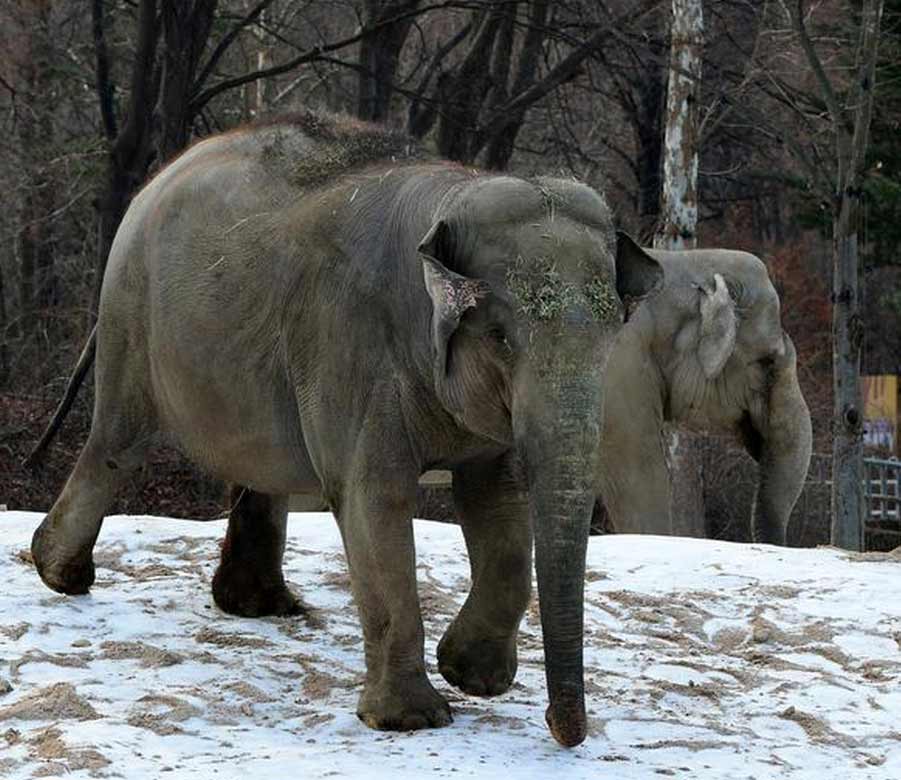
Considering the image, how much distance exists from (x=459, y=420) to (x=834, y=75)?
22837mm

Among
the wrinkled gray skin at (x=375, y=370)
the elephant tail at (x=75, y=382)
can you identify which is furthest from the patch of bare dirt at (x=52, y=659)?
the elephant tail at (x=75, y=382)

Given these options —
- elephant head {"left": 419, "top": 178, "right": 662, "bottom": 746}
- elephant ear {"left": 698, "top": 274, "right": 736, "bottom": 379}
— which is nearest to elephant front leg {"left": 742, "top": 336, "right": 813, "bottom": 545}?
elephant ear {"left": 698, "top": 274, "right": 736, "bottom": 379}

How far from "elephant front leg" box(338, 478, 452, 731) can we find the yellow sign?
65.6 ft

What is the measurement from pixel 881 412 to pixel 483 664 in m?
20.8

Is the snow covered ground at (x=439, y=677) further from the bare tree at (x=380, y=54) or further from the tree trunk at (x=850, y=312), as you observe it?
the bare tree at (x=380, y=54)

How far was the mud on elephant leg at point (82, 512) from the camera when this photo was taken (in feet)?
26.1

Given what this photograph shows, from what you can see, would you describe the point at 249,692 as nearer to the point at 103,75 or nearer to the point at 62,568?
the point at 62,568

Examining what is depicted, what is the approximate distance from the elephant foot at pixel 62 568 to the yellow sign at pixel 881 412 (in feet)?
61.5

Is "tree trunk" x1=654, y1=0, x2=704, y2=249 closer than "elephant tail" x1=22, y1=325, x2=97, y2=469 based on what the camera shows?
No

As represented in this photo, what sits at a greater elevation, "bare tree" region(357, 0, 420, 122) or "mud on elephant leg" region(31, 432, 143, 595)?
"bare tree" region(357, 0, 420, 122)

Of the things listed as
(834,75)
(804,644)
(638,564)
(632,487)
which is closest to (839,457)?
(632,487)

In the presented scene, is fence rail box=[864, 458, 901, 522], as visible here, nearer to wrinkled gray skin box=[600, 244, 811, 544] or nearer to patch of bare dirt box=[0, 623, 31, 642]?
wrinkled gray skin box=[600, 244, 811, 544]

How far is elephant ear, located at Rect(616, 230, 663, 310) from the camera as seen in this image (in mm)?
6012

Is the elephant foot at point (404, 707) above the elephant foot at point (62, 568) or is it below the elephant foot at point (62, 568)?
below
